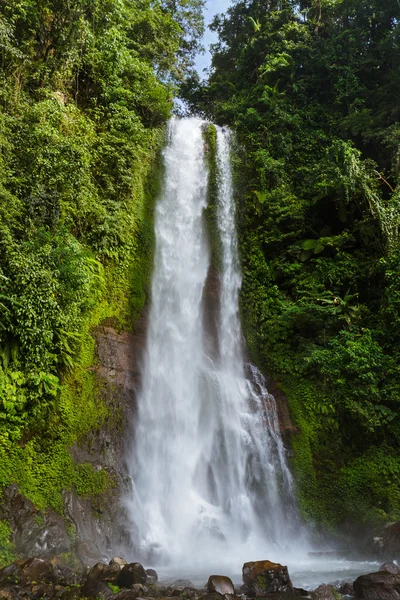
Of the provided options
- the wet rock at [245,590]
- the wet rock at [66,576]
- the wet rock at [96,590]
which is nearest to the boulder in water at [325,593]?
the wet rock at [245,590]

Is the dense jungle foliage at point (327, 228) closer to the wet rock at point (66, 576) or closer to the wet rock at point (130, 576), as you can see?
the wet rock at point (130, 576)

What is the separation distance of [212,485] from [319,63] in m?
16.7

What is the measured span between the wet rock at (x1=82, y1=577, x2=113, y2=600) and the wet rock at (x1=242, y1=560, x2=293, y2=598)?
1.92 m

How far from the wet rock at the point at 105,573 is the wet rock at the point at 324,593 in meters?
2.60

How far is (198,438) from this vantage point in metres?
9.48

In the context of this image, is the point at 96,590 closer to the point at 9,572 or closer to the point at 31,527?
the point at 9,572

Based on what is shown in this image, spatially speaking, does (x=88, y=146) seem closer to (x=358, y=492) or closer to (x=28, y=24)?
(x=28, y=24)

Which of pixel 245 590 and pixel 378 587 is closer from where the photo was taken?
pixel 378 587

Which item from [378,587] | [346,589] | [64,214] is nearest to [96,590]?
[346,589]

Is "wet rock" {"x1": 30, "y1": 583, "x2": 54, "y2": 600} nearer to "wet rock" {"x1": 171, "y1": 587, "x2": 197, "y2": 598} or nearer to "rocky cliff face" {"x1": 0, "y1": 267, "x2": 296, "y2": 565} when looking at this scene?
"rocky cliff face" {"x1": 0, "y1": 267, "x2": 296, "y2": 565}

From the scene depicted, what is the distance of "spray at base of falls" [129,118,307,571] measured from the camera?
8.15m

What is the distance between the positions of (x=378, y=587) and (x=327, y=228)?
9999 mm

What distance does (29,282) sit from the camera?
7781mm

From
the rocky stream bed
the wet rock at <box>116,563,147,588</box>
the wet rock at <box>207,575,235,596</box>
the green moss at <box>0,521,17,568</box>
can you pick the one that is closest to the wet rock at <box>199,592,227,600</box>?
the rocky stream bed
